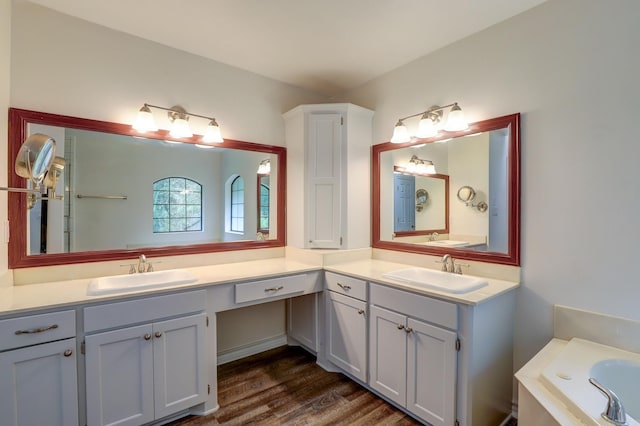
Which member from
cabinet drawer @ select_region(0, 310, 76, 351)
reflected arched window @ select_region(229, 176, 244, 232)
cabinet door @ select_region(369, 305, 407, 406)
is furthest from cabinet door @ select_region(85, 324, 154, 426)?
cabinet door @ select_region(369, 305, 407, 406)

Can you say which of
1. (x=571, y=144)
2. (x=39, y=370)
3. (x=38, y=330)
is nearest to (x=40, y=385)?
(x=39, y=370)

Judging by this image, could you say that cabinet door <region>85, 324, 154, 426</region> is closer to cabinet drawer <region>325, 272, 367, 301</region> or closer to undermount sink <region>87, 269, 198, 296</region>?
undermount sink <region>87, 269, 198, 296</region>

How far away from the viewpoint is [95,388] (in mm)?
1559

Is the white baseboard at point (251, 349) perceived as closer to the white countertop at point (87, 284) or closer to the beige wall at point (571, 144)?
the white countertop at point (87, 284)

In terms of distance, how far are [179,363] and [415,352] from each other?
4.59ft

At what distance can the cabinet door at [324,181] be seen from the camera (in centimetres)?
265

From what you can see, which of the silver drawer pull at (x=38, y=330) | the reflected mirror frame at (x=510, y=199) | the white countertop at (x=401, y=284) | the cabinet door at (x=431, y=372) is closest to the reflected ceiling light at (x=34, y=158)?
the silver drawer pull at (x=38, y=330)

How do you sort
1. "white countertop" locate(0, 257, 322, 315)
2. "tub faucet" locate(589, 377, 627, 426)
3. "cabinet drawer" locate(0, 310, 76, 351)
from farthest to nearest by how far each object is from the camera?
"white countertop" locate(0, 257, 322, 315) < "cabinet drawer" locate(0, 310, 76, 351) < "tub faucet" locate(589, 377, 627, 426)

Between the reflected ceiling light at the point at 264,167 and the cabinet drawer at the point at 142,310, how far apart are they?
1.27 meters

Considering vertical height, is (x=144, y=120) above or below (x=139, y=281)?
above

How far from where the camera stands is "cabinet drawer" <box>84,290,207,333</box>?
5.08ft

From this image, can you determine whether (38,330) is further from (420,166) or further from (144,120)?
(420,166)

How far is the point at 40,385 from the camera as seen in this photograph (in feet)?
4.72

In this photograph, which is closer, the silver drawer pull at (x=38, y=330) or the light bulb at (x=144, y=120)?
the silver drawer pull at (x=38, y=330)
